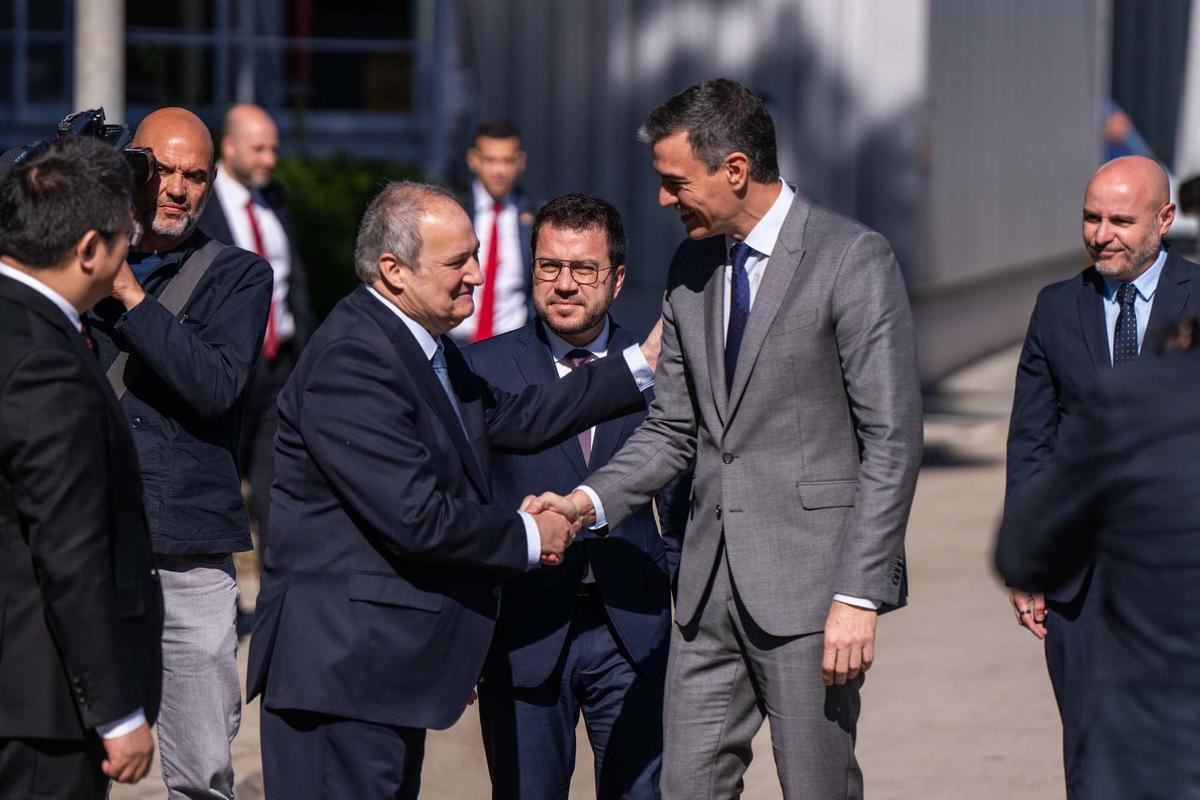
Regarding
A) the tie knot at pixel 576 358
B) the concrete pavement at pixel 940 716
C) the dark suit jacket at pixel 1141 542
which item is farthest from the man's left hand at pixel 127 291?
the dark suit jacket at pixel 1141 542

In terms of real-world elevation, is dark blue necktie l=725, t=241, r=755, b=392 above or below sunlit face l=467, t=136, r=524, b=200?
below

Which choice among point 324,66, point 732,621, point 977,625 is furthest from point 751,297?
point 324,66

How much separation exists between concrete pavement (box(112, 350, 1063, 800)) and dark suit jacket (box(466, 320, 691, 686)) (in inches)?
54.2

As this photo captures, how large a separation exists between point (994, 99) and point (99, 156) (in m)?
14.1

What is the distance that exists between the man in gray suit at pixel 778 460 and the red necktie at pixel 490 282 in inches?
153

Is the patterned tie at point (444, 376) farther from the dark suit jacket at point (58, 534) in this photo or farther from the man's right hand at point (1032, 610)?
the man's right hand at point (1032, 610)

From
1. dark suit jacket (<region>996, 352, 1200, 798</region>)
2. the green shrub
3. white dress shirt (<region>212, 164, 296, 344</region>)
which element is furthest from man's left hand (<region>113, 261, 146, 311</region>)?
the green shrub

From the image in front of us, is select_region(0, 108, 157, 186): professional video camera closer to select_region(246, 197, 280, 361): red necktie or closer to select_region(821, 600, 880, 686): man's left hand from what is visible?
select_region(821, 600, 880, 686): man's left hand

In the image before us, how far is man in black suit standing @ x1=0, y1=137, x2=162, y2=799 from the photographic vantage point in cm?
316

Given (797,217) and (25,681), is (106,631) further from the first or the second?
(797,217)

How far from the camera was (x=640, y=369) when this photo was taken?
15.0 ft

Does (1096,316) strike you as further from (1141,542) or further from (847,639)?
(1141,542)

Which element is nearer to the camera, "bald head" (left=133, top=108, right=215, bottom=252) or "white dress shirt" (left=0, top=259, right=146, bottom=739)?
"white dress shirt" (left=0, top=259, right=146, bottom=739)

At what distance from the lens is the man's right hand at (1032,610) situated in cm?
457
